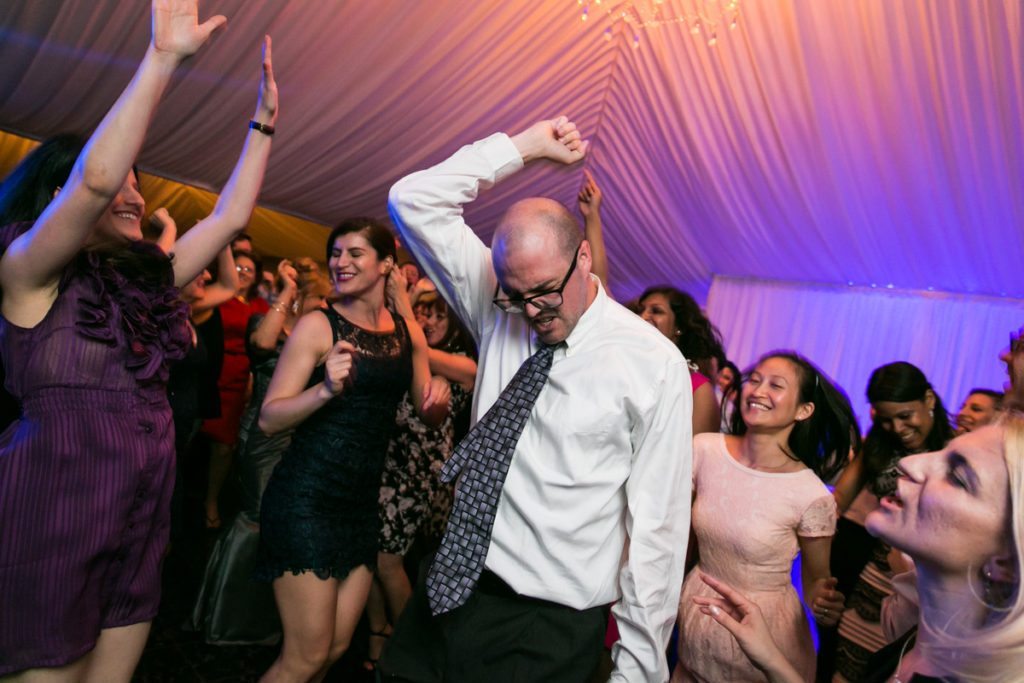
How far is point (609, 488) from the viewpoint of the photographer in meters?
1.63

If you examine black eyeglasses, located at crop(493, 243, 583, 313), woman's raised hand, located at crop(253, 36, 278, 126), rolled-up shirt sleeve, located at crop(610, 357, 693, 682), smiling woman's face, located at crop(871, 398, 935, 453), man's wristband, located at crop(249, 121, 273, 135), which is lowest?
rolled-up shirt sleeve, located at crop(610, 357, 693, 682)

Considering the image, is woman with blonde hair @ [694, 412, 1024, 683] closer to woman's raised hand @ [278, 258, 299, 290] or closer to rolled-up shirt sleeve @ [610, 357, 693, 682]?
rolled-up shirt sleeve @ [610, 357, 693, 682]

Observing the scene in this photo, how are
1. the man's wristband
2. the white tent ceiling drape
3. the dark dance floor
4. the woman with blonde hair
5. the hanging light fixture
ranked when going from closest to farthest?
the woman with blonde hair < the man's wristband < the dark dance floor < the hanging light fixture < the white tent ceiling drape

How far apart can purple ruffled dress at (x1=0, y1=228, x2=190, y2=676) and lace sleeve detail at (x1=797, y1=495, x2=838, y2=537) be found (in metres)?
1.74

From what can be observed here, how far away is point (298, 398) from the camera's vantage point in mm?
2150

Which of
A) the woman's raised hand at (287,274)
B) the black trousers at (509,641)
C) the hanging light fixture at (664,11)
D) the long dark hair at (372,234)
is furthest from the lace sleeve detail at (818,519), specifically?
the hanging light fixture at (664,11)

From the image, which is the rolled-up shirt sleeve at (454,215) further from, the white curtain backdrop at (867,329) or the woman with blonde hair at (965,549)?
the white curtain backdrop at (867,329)

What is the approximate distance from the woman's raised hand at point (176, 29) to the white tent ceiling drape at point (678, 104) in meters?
3.60

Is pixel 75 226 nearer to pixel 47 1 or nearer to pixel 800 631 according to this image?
pixel 800 631

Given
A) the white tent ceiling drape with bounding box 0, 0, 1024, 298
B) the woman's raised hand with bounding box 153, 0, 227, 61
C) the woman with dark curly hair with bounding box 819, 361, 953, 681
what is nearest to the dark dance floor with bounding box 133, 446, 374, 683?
the woman with dark curly hair with bounding box 819, 361, 953, 681

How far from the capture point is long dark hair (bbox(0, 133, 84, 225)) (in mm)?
1629

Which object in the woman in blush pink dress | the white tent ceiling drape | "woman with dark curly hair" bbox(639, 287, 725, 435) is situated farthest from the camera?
the white tent ceiling drape

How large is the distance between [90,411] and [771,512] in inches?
70.4

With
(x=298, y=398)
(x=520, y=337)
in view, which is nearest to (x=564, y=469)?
(x=520, y=337)
